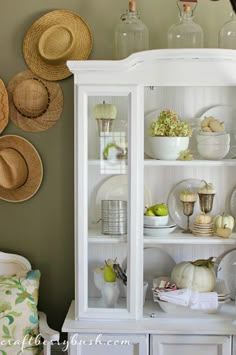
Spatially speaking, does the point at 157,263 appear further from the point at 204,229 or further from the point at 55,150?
the point at 55,150

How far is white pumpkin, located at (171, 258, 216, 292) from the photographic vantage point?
8.56 feet

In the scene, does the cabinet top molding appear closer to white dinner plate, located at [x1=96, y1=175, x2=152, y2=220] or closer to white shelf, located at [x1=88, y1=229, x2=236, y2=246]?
white dinner plate, located at [x1=96, y1=175, x2=152, y2=220]

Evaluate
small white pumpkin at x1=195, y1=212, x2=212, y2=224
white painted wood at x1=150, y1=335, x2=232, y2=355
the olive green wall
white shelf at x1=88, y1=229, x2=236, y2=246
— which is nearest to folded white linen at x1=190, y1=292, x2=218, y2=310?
white painted wood at x1=150, y1=335, x2=232, y2=355

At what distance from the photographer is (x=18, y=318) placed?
102 inches

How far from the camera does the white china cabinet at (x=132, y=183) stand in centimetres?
249

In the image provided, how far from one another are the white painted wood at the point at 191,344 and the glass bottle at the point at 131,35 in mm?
1411

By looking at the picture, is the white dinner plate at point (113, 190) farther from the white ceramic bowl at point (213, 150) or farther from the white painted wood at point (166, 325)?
the white painted wood at point (166, 325)

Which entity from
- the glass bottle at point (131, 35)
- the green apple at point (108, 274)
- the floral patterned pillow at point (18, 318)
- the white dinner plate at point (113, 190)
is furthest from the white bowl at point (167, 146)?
the floral patterned pillow at point (18, 318)

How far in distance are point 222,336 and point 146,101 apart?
1.18m

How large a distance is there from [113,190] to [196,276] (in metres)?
0.58

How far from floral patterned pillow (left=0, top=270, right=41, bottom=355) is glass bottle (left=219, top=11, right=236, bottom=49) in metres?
1.56

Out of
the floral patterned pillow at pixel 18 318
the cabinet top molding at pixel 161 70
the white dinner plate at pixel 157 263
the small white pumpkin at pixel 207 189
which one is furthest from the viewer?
the white dinner plate at pixel 157 263

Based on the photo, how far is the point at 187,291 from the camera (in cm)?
261

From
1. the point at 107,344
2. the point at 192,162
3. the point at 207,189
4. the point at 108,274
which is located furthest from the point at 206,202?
the point at 107,344
